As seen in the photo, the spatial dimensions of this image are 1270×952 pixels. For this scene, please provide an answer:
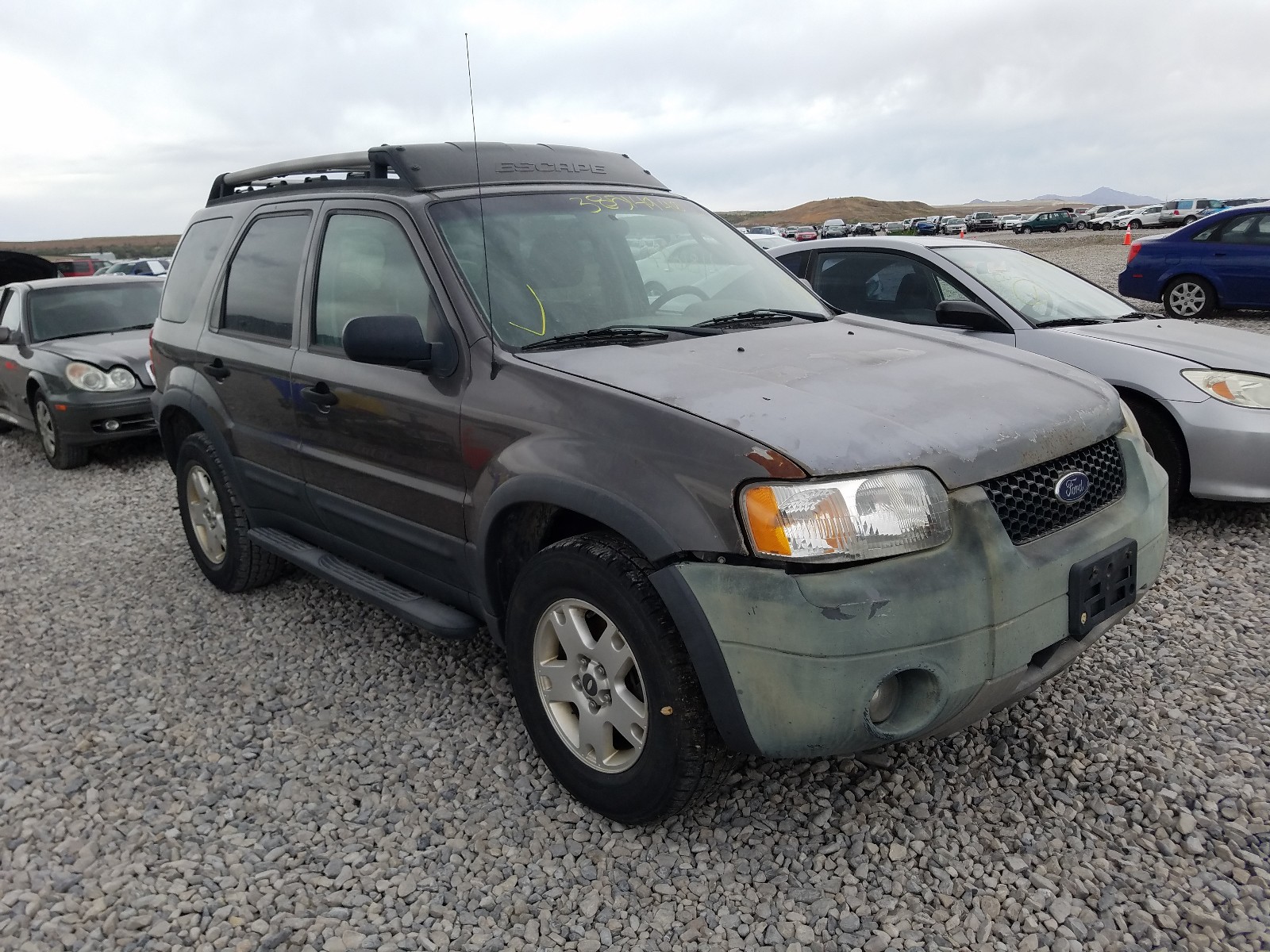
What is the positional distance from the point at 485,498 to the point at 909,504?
1284 millimetres

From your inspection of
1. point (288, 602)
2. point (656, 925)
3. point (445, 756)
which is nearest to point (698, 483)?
point (656, 925)

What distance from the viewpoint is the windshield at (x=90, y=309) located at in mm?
8703

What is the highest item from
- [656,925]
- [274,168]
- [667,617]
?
[274,168]

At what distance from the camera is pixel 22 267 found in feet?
48.0

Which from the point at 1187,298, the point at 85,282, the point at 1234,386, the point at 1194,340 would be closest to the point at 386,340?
the point at 1234,386

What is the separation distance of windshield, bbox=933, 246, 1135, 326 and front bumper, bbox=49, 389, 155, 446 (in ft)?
21.1

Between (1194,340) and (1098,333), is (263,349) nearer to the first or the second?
(1098,333)

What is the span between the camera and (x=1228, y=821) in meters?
2.63

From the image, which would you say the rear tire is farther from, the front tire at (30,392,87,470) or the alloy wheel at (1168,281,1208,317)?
the alloy wheel at (1168,281,1208,317)

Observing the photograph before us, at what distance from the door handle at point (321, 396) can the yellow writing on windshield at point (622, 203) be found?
1.16m

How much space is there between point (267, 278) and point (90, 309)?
6.05 metres

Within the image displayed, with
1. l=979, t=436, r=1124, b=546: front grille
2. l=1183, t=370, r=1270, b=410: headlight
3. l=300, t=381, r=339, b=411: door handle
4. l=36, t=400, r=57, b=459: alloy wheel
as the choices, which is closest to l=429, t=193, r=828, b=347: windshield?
l=300, t=381, r=339, b=411: door handle

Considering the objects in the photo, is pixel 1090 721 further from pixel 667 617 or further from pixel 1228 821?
pixel 667 617

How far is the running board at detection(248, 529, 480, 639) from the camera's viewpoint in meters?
3.22
